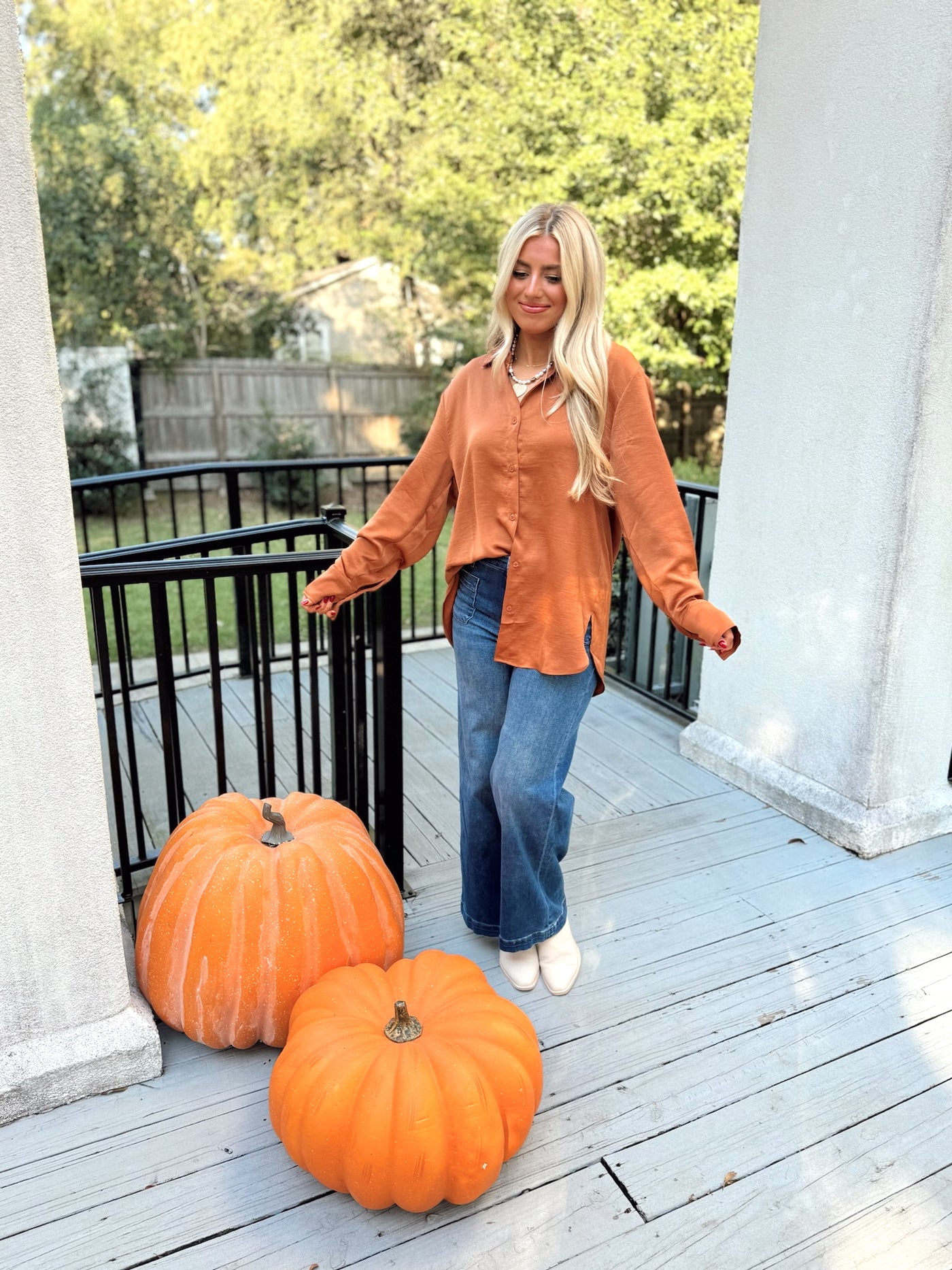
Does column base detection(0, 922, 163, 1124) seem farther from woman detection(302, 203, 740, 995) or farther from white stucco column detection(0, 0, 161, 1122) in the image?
woman detection(302, 203, 740, 995)

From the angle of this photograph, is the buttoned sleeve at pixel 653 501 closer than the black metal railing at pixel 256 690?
Yes

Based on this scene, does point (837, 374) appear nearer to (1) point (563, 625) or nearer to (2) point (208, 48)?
(1) point (563, 625)

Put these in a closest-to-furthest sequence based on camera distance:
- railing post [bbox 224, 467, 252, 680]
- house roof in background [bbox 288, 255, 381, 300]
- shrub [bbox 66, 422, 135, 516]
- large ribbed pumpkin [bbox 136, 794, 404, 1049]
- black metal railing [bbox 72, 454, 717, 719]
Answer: large ribbed pumpkin [bbox 136, 794, 404, 1049], black metal railing [bbox 72, 454, 717, 719], railing post [bbox 224, 467, 252, 680], shrub [bbox 66, 422, 135, 516], house roof in background [bbox 288, 255, 381, 300]

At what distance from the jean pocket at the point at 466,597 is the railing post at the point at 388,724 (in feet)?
0.72

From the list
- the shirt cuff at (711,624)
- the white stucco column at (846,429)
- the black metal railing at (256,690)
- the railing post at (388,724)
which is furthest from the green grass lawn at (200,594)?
the white stucco column at (846,429)

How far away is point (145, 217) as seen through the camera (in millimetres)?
12906

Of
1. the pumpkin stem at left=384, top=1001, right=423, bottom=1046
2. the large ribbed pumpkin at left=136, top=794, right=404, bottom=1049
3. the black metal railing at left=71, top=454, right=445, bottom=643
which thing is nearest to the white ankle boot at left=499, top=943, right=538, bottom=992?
the large ribbed pumpkin at left=136, top=794, right=404, bottom=1049

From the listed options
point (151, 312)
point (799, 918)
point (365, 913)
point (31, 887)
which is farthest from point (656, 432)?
point (151, 312)

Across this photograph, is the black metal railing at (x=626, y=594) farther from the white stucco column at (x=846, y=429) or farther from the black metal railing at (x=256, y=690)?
the white stucco column at (x=846, y=429)

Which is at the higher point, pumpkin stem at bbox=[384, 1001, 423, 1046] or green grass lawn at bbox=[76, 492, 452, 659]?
pumpkin stem at bbox=[384, 1001, 423, 1046]

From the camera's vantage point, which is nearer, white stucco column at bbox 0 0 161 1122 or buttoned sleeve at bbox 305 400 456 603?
white stucco column at bbox 0 0 161 1122

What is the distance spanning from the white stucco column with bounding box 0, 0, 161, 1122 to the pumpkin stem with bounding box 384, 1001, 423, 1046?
576 millimetres

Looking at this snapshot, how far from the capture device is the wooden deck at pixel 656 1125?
1567mm

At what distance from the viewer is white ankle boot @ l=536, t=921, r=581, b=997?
2203 millimetres
